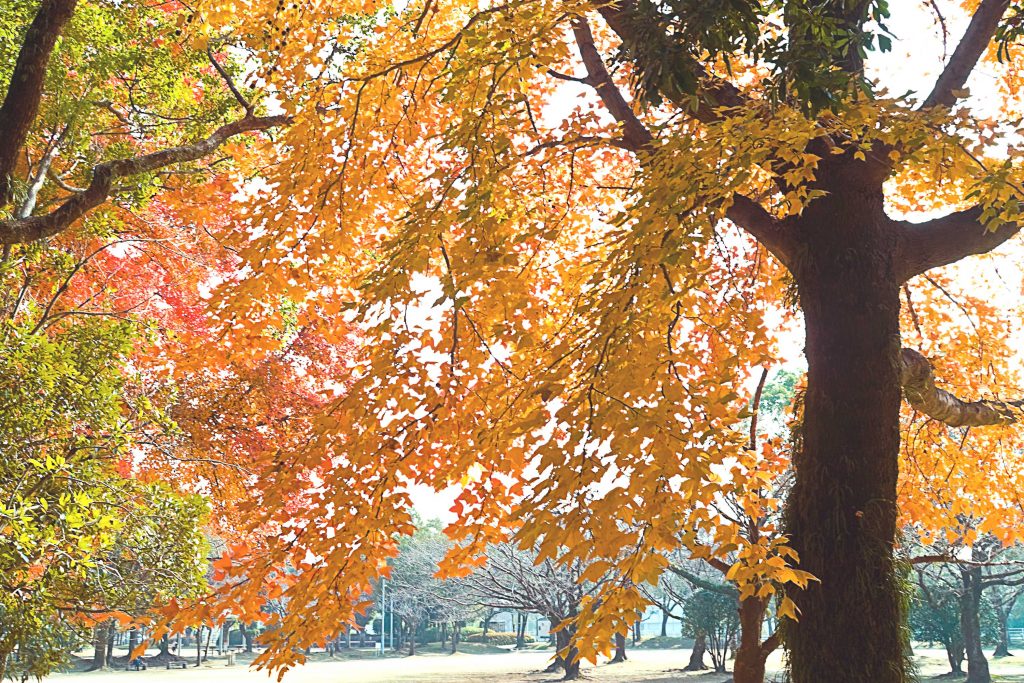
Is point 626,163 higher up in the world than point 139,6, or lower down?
lower down

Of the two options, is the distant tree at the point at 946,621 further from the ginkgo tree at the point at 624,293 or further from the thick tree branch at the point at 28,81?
the thick tree branch at the point at 28,81

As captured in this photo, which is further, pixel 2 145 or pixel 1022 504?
pixel 1022 504

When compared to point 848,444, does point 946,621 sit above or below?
below

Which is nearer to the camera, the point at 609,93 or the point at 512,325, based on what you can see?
the point at 512,325

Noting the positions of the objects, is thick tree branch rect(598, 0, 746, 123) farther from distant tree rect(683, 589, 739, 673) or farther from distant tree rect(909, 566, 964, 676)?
distant tree rect(909, 566, 964, 676)

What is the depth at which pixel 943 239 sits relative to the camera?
4.88 meters

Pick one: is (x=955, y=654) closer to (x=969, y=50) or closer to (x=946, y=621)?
(x=946, y=621)

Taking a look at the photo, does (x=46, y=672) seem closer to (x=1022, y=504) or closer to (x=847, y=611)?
(x=847, y=611)

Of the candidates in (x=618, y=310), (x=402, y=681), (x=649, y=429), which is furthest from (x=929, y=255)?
(x=402, y=681)

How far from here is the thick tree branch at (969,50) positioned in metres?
5.05

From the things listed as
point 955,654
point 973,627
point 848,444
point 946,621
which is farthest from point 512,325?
point 955,654

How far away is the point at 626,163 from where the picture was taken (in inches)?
324

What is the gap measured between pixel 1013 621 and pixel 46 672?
41.0 meters

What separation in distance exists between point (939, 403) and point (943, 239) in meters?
1.13
